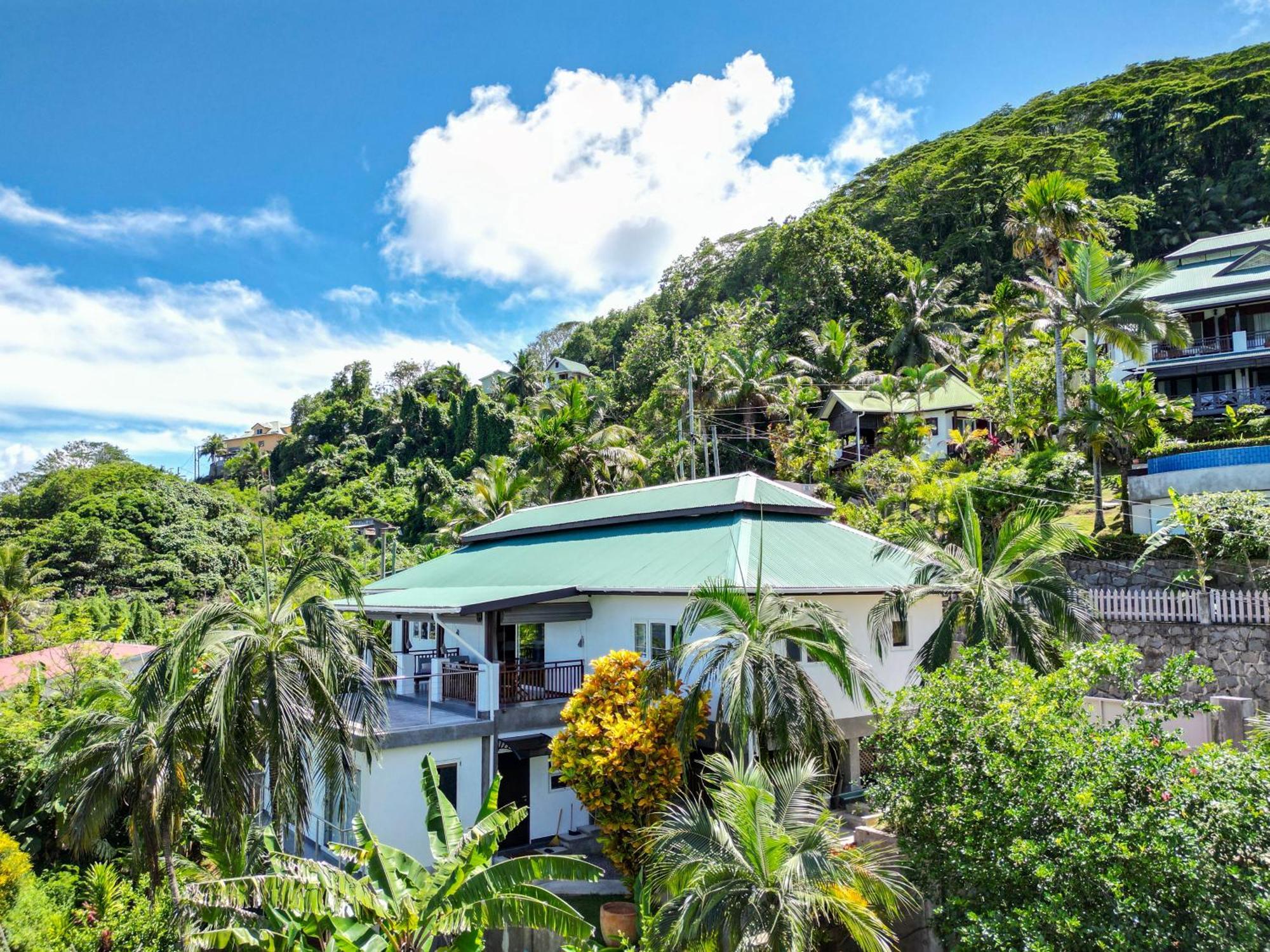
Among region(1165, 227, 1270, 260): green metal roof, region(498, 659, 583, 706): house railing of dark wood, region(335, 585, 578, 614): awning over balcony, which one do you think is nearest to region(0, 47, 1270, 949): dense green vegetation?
region(335, 585, 578, 614): awning over balcony

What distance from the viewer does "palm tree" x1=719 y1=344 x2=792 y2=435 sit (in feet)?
139

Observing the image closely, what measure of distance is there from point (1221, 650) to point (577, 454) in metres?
24.2

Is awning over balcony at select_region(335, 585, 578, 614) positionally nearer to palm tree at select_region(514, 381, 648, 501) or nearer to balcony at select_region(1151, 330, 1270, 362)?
palm tree at select_region(514, 381, 648, 501)

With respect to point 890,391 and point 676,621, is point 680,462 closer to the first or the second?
point 890,391

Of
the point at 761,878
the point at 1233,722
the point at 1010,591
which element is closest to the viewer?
the point at 761,878

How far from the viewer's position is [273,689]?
1151 centimetres

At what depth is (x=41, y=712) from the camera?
1941 centimetres

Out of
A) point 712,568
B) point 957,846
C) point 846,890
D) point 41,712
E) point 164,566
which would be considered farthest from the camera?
point 164,566

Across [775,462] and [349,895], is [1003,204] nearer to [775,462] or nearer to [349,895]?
[775,462]

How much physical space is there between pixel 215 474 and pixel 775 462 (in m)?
83.0

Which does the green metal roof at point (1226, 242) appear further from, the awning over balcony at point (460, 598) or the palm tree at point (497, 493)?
the awning over balcony at point (460, 598)

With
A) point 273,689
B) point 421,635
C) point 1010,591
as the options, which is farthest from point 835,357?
point 273,689

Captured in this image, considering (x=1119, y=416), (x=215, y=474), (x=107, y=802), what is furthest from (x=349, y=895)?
(x=215, y=474)

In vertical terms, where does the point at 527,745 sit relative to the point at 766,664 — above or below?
below
